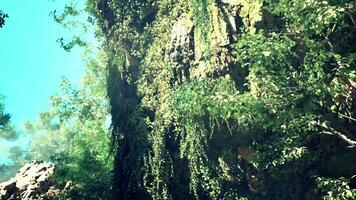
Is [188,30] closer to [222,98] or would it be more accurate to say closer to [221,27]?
[221,27]

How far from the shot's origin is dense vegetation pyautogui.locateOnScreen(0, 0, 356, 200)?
8.13 m

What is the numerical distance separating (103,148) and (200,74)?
45.0 ft

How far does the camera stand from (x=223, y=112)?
8.60 m

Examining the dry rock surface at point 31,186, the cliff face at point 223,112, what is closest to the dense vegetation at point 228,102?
the cliff face at point 223,112

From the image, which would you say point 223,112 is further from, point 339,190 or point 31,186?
point 31,186

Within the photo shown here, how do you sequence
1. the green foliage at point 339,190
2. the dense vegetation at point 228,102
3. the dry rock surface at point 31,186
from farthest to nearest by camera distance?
the dry rock surface at point 31,186, the dense vegetation at point 228,102, the green foliage at point 339,190

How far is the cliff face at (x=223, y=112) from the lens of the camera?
8422 mm

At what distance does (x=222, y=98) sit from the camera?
855 centimetres

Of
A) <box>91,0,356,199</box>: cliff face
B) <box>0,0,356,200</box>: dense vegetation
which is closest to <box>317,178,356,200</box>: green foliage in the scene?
<box>0,0,356,200</box>: dense vegetation

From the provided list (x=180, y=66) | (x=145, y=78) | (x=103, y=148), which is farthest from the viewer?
(x=103, y=148)

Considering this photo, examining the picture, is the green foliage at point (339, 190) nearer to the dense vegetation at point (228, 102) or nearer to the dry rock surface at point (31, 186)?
the dense vegetation at point (228, 102)

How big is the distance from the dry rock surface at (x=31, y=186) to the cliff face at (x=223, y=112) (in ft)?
11.9

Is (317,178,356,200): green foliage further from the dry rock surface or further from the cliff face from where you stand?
the dry rock surface

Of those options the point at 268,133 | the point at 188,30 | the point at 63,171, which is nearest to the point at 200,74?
the point at 188,30
